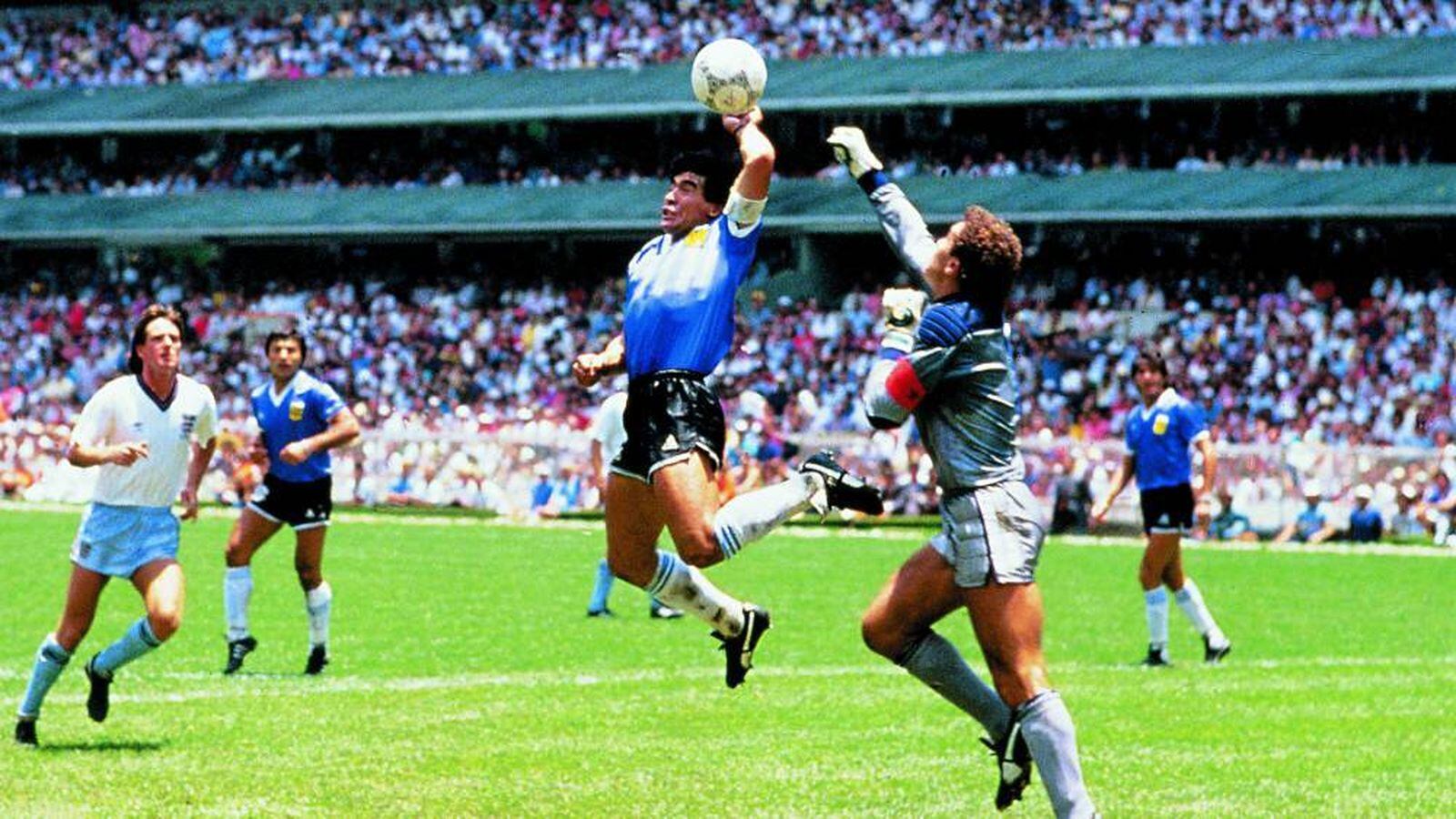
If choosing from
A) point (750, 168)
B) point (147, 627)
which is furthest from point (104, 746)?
point (750, 168)

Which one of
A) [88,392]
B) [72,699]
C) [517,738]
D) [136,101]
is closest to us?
[517,738]

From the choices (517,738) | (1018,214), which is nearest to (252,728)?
(517,738)

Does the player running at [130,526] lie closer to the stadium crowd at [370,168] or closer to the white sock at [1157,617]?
the white sock at [1157,617]

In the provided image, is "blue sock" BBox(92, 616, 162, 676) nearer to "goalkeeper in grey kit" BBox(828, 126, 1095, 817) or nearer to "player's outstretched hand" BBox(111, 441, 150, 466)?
"player's outstretched hand" BBox(111, 441, 150, 466)

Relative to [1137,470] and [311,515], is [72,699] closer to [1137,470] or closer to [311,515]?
[311,515]

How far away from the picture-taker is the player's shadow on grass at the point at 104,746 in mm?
11273

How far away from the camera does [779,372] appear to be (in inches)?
1722

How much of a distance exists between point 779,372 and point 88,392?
53.6 feet

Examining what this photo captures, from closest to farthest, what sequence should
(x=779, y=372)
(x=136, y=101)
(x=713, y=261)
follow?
(x=713, y=261)
(x=779, y=372)
(x=136, y=101)

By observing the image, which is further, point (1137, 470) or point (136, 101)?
point (136, 101)

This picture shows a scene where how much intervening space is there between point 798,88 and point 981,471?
4346 cm

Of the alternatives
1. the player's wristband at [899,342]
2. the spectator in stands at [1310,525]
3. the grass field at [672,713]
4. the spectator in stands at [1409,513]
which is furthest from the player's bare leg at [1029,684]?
the spectator in stands at [1409,513]

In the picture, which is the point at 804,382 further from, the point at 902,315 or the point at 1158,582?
the point at 902,315

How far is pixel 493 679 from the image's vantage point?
593 inches
